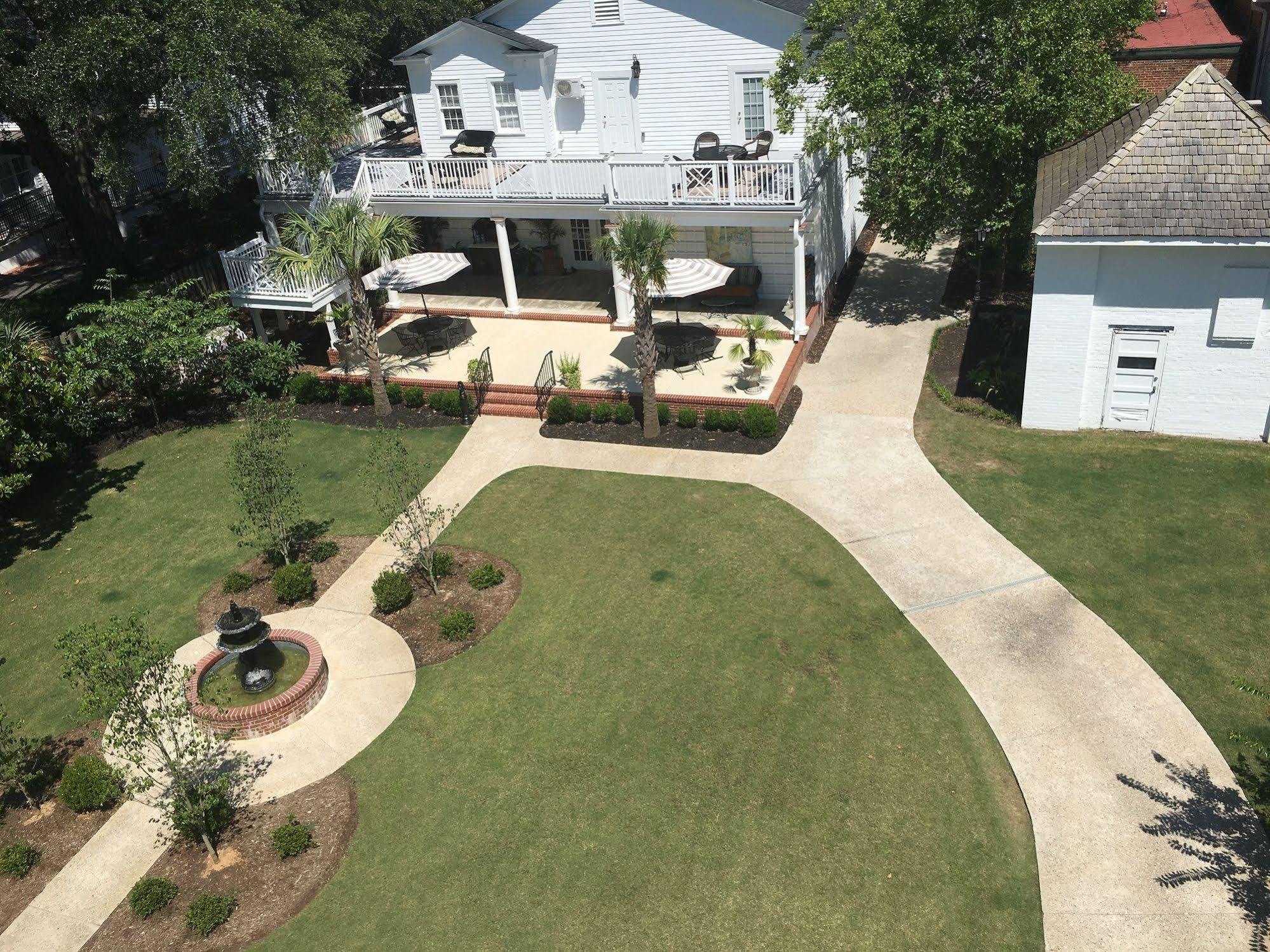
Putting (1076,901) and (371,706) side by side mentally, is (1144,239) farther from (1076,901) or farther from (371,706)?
(371,706)

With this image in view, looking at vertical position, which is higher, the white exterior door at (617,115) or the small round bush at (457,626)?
the white exterior door at (617,115)

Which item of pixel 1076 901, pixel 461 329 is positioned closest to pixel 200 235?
pixel 461 329

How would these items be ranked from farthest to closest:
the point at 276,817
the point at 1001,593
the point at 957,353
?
the point at 957,353 → the point at 1001,593 → the point at 276,817

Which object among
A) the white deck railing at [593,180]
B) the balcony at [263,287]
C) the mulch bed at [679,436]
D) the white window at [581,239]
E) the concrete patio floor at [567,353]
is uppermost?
the white deck railing at [593,180]

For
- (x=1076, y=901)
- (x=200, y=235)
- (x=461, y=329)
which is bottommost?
(x=1076, y=901)

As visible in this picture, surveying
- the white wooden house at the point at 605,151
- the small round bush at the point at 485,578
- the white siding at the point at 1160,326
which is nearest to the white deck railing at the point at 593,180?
the white wooden house at the point at 605,151

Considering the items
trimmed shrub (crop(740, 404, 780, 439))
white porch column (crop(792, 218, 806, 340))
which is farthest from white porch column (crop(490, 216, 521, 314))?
trimmed shrub (crop(740, 404, 780, 439))

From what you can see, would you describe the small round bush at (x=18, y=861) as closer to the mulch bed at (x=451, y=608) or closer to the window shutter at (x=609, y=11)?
the mulch bed at (x=451, y=608)
